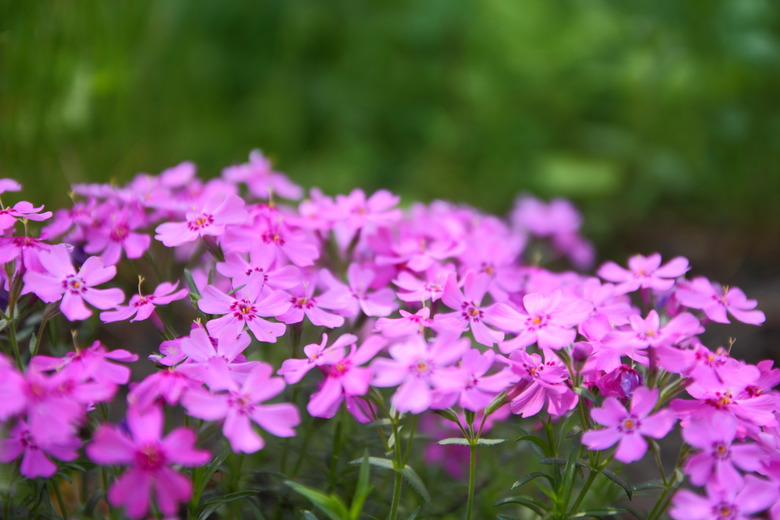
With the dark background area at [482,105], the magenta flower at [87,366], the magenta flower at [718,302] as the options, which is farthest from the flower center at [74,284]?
the dark background area at [482,105]

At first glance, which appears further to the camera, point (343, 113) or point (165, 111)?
point (343, 113)

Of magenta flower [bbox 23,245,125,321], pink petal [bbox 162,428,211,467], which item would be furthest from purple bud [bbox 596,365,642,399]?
magenta flower [bbox 23,245,125,321]

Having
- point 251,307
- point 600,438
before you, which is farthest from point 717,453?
point 251,307

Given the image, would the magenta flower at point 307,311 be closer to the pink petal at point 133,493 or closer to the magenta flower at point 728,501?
the pink petal at point 133,493

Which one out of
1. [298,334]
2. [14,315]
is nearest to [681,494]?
[298,334]

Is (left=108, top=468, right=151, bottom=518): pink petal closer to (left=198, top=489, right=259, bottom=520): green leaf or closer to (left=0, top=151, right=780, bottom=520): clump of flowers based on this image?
(left=0, top=151, right=780, bottom=520): clump of flowers

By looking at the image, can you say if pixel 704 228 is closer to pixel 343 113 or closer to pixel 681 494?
pixel 343 113

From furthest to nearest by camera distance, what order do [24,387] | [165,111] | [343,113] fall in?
[343,113] → [165,111] → [24,387]
